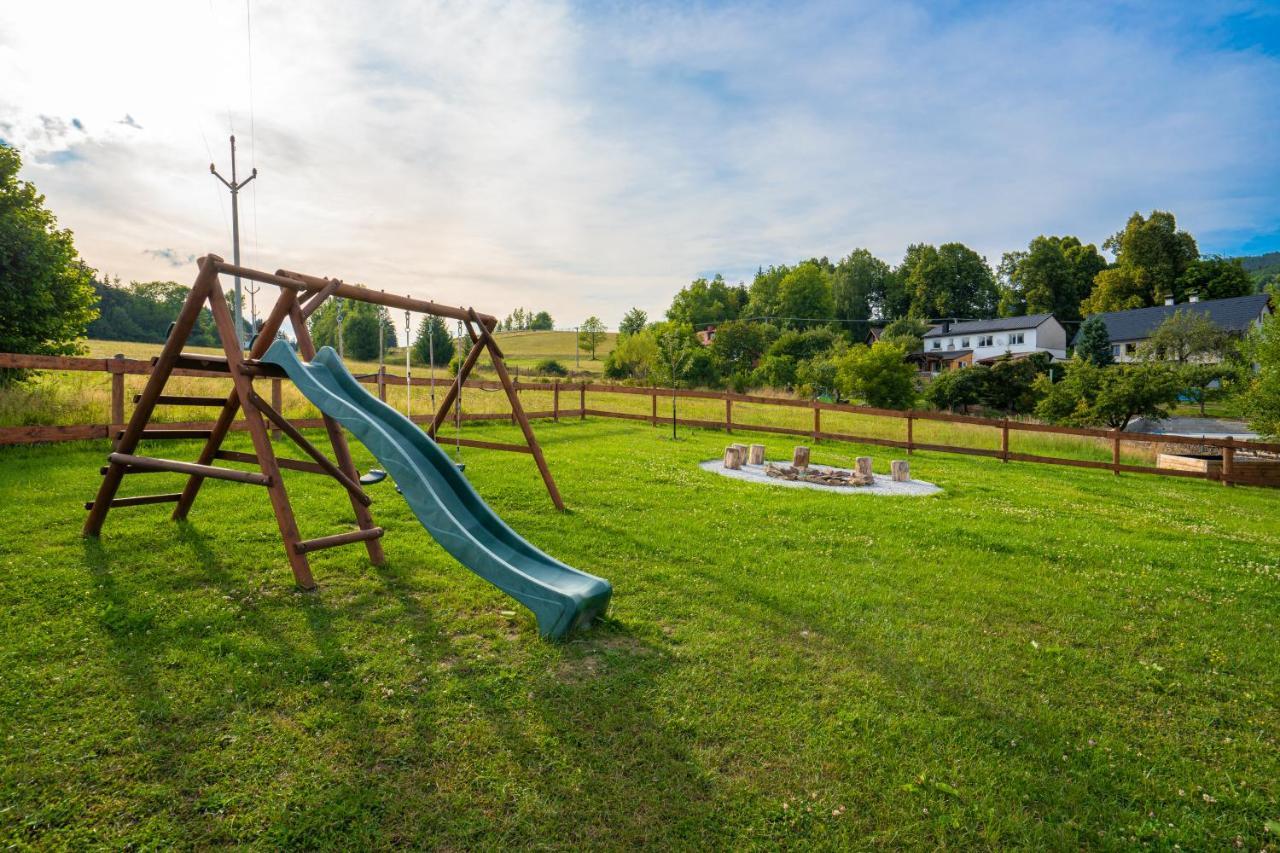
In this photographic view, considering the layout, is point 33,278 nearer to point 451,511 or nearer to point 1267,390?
point 451,511

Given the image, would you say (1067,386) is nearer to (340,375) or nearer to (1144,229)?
(340,375)

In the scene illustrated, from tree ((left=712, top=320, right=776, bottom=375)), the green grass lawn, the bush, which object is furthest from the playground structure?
tree ((left=712, top=320, right=776, bottom=375))

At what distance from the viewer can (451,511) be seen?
167 inches

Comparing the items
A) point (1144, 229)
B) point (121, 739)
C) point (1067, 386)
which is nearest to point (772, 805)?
point (121, 739)

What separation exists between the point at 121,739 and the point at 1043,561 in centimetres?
684

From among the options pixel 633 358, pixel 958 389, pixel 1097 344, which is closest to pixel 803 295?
pixel 1097 344

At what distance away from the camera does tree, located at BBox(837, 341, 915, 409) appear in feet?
108

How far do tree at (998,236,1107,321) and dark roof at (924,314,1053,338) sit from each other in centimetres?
1125

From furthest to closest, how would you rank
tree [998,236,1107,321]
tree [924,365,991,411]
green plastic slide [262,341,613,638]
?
1. tree [998,236,1107,321]
2. tree [924,365,991,411]
3. green plastic slide [262,341,613,638]

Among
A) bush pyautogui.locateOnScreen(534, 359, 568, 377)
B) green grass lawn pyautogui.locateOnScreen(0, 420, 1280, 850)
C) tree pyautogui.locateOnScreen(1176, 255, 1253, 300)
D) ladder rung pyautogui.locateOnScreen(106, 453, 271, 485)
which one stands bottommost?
green grass lawn pyautogui.locateOnScreen(0, 420, 1280, 850)

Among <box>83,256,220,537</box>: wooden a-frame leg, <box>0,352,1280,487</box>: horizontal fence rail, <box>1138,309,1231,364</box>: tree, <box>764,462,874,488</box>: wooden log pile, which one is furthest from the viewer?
<box>1138,309,1231,364</box>: tree

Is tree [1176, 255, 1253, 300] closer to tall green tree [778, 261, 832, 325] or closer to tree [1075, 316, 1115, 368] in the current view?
tree [1075, 316, 1115, 368]

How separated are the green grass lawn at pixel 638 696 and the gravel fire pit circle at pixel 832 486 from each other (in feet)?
9.85

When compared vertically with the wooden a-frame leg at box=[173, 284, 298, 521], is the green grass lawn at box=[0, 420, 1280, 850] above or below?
below
